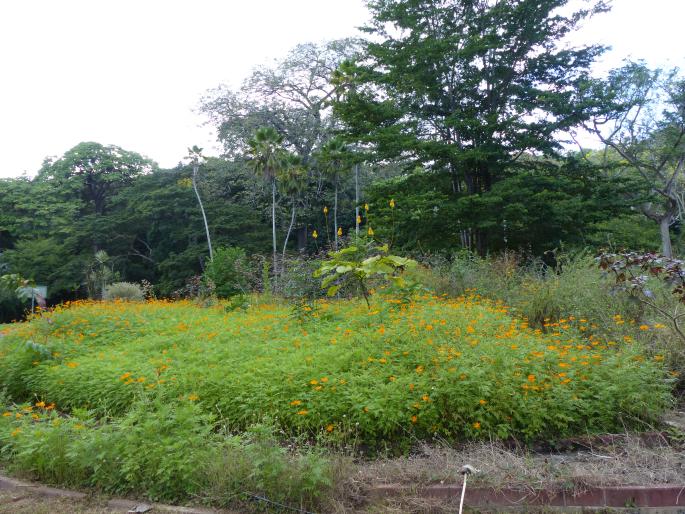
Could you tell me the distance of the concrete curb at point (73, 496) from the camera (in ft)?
10.3

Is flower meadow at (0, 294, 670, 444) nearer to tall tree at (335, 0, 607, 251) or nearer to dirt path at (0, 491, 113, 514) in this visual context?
dirt path at (0, 491, 113, 514)

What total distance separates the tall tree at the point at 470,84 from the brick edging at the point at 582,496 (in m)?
11.2

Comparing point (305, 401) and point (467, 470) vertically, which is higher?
point (305, 401)

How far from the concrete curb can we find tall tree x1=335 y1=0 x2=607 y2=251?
11.5 m

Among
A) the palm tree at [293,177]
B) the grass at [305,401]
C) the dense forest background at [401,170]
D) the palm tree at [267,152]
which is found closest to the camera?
the grass at [305,401]

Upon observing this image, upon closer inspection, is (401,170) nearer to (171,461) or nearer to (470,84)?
(470,84)

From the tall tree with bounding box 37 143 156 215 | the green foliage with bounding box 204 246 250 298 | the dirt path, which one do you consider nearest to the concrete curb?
the dirt path

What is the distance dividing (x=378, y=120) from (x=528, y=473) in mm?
12654

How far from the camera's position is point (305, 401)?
411 centimetres

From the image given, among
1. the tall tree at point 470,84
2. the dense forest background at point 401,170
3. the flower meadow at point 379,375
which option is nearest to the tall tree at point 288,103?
the dense forest background at point 401,170

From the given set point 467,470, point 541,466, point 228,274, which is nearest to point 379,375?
point 467,470

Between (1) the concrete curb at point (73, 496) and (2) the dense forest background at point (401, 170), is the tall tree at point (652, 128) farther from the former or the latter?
(1) the concrete curb at point (73, 496)

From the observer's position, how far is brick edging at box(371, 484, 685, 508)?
2.95 meters

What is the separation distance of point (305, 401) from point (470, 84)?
12.8 m
